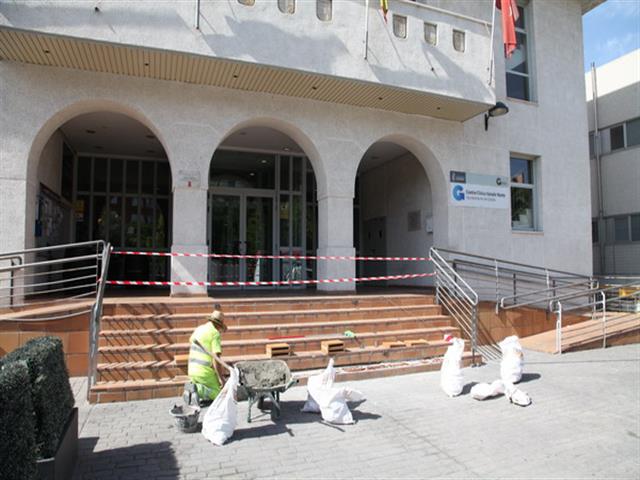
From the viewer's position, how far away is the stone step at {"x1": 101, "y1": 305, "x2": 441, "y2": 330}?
7.75 m

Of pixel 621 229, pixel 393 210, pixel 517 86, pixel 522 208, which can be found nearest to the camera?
pixel 522 208

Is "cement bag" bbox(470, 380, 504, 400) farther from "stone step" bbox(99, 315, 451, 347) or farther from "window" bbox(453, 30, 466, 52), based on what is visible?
"window" bbox(453, 30, 466, 52)

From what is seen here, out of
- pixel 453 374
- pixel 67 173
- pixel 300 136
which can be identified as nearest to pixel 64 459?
pixel 453 374

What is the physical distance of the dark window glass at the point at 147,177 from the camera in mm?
15078

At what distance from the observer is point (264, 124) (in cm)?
1086

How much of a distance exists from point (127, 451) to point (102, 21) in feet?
22.5

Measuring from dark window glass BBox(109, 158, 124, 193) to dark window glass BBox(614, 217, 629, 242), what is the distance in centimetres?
1858

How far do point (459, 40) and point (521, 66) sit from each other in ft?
14.0

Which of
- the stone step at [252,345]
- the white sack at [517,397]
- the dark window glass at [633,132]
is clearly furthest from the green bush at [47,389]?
the dark window glass at [633,132]

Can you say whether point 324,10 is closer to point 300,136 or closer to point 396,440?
point 300,136

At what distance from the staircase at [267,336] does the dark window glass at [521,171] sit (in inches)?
239

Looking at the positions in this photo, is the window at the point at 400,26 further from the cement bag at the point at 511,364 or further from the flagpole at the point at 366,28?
the cement bag at the point at 511,364

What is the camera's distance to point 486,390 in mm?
6727

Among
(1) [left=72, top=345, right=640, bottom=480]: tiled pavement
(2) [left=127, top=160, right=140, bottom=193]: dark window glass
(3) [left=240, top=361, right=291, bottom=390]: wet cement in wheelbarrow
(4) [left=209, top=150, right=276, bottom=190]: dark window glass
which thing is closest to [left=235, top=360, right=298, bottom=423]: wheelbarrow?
(3) [left=240, top=361, right=291, bottom=390]: wet cement in wheelbarrow
